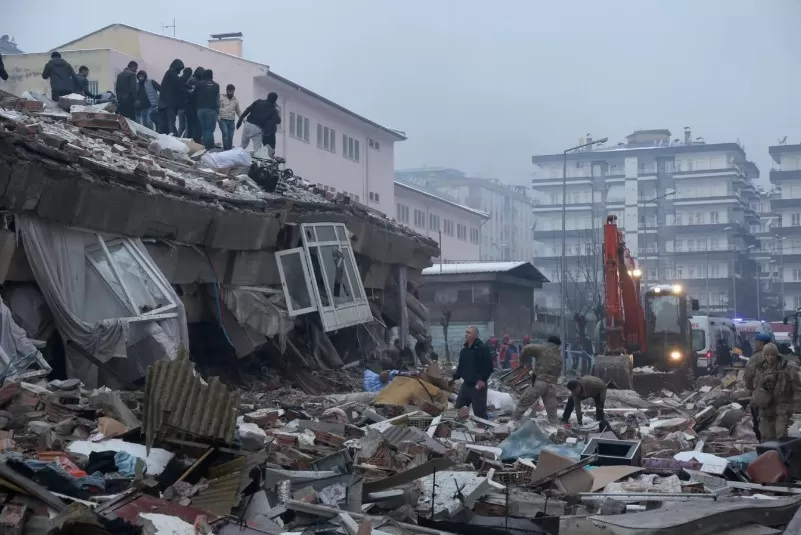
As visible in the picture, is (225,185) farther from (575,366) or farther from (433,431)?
(575,366)

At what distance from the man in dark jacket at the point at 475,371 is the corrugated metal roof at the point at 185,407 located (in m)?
6.37

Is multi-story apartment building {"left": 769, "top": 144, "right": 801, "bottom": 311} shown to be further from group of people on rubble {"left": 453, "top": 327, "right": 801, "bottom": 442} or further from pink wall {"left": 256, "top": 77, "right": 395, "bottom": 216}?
group of people on rubble {"left": 453, "top": 327, "right": 801, "bottom": 442}

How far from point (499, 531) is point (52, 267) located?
26.8 ft

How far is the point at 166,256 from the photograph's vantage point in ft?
55.8

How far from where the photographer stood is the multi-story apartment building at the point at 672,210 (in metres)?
95.7

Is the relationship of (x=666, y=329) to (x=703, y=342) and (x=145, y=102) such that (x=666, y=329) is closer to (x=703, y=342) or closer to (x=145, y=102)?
(x=703, y=342)

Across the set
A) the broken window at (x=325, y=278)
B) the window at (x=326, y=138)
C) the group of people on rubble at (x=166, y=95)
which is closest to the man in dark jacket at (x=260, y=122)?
the group of people on rubble at (x=166, y=95)

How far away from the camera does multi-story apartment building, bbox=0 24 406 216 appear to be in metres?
39.0

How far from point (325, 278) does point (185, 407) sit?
11238 millimetres

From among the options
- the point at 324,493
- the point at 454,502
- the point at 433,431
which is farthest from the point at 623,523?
the point at 433,431

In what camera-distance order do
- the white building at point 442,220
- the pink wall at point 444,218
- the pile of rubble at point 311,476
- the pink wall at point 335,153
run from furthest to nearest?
Result: the pink wall at point 444,218
the white building at point 442,220
the pink wall at point 335,153
the pile of rubble at point 311,476

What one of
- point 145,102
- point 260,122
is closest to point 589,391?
point 260,122

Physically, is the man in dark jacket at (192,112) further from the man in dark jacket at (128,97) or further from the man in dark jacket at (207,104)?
the man in dark jacket at (128,97)

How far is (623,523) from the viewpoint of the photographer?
8484 mm
